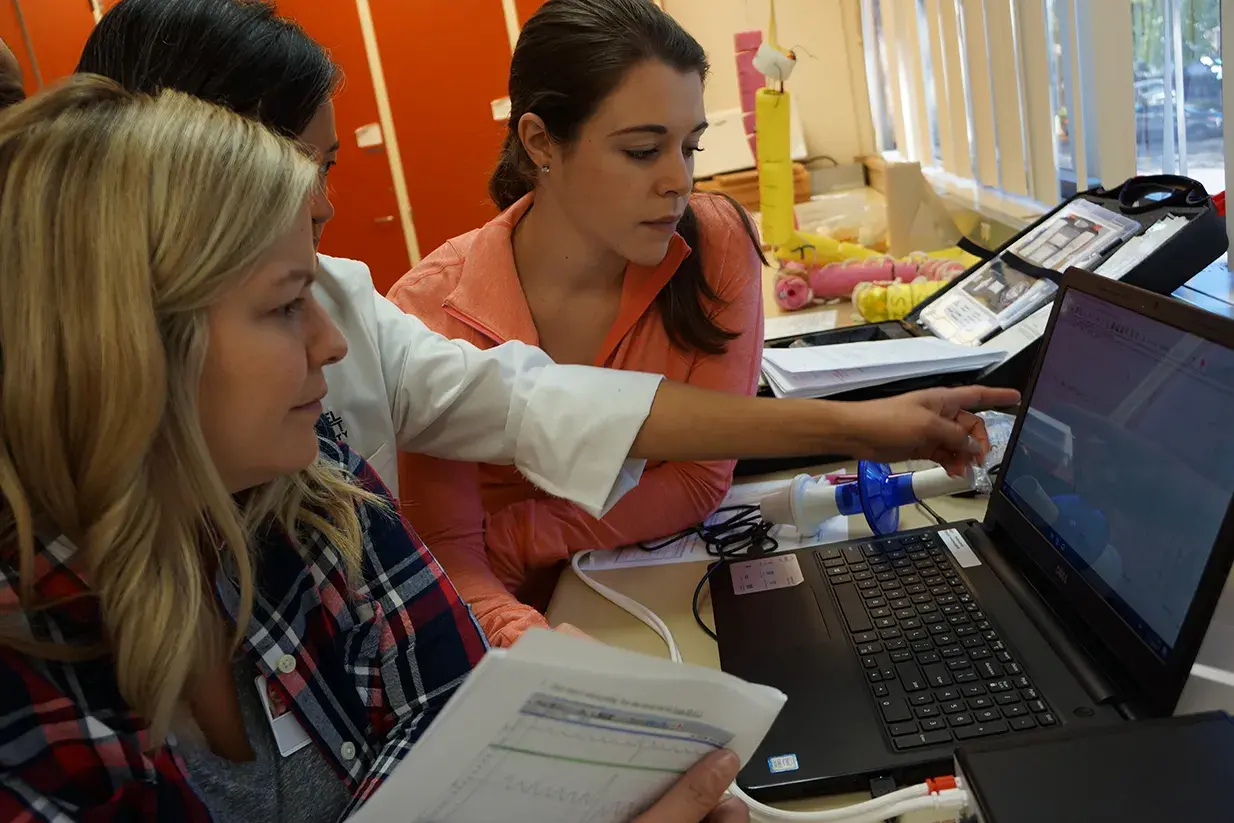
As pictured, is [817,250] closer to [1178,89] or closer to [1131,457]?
[1178,89]

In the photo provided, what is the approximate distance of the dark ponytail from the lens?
1224 millimetres

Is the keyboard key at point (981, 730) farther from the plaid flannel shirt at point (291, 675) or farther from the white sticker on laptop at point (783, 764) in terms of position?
the plaid flannel shirt at point (291, 675)

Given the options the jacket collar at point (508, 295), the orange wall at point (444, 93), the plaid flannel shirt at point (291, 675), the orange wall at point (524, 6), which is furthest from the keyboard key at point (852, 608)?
the orange wall at point (524, 6)

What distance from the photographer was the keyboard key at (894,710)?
727 mm

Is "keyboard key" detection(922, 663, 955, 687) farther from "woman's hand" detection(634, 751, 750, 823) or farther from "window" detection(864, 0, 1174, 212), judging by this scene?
"window" detection(864, 0, 1174, 212)

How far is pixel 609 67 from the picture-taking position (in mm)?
1216

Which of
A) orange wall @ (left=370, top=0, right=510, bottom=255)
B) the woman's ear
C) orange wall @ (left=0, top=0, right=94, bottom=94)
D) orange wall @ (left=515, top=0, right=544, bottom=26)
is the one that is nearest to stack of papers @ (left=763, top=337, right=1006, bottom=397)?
the woman's ear

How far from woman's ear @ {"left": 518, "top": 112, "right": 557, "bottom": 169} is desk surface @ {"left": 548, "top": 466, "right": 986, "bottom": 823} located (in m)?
0.57

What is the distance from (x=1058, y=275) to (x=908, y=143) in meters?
1.95

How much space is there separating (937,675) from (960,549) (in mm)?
208

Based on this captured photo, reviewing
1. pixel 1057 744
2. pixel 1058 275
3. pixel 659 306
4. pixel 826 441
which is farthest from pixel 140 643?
pixel 1058 275

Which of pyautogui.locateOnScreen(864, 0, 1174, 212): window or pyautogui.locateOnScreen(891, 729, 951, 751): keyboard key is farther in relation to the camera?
pyautogui.locateOnScreen(864, 0, 1174, 212): window

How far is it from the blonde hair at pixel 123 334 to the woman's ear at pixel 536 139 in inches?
26.8

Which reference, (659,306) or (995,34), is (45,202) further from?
(995,34)
